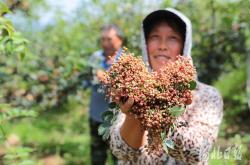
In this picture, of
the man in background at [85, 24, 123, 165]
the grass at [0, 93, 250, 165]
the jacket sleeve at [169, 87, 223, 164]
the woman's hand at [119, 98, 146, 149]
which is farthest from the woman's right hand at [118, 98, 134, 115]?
the grass at [0, 93, 250, 165]


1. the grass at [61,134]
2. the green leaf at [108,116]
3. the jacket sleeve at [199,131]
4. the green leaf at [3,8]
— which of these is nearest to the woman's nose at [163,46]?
the jacket sleeve at [199,131]

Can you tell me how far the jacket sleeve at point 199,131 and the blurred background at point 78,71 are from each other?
2840 millimetres

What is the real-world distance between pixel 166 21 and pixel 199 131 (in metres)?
0.45

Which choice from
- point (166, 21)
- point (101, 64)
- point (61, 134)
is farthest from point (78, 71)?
point (166, 21)

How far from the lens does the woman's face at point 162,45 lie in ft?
6.00

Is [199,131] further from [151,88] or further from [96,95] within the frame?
[96,95]

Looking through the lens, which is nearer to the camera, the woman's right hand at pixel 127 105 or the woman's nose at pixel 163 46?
the woman's right hand at pixel 127 105

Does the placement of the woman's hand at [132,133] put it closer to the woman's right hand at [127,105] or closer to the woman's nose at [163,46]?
the woman's right hand at [127,105]

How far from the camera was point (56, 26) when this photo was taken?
11.2m

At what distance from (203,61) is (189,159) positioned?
6153mm

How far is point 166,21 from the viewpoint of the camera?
1.97m

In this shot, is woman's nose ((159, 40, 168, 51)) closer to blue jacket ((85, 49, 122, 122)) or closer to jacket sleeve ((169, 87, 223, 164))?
jacket sleeve ((169, 87, 223, 164))

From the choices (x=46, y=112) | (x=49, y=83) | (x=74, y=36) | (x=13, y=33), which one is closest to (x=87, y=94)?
(x=46, y=112)

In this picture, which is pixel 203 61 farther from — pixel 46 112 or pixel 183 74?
pixel 183 74
